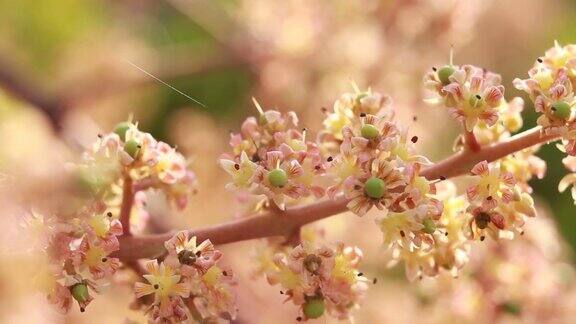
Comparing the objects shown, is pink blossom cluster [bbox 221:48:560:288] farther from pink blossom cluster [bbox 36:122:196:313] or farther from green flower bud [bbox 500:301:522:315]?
green flower bud [bbox 500:301:522:315]

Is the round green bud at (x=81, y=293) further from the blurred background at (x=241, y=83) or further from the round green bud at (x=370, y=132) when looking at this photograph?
the blurred background at (x=241, y=83)

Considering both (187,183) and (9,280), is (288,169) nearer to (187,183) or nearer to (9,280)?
(187,183)

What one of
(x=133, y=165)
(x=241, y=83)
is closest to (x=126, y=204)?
(x=133, y=165)

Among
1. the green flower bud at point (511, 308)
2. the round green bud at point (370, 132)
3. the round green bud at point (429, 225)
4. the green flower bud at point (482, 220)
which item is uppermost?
the green flower bud at point (511, 308)

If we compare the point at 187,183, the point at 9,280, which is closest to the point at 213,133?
the point at 9,280

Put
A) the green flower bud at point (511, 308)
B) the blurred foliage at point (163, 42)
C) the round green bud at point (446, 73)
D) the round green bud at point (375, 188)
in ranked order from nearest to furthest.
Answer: the round green bud at point (375, 188)
the round green bud at point (446, 73)
the green flower bud at point (511, 308)
the blurred foliage at point (163, 42)

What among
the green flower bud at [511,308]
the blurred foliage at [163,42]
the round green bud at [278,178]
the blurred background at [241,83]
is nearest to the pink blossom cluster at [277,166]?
the round green bud at [278,178]

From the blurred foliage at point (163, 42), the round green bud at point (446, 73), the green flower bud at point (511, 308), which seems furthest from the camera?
the blurred foliage at point (163, 42)
